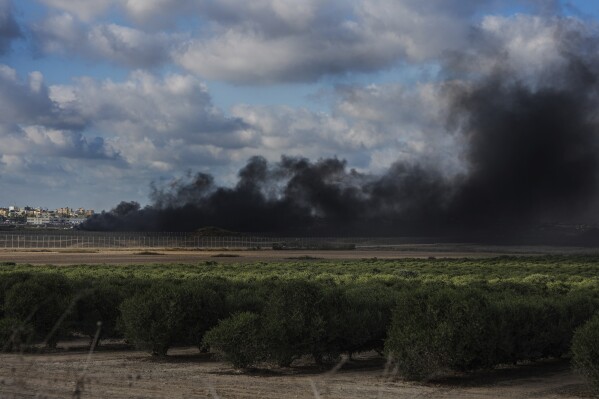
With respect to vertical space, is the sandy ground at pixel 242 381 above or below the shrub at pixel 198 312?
below

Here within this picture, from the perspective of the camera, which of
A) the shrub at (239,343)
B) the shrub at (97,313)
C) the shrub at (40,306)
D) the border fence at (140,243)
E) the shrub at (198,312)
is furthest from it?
the border fence at (140,243)

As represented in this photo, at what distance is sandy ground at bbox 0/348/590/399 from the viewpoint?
13.3 meters

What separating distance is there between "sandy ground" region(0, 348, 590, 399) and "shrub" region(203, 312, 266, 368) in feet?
1.09

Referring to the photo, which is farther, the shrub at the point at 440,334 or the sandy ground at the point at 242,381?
the shrub at the point at 440,334

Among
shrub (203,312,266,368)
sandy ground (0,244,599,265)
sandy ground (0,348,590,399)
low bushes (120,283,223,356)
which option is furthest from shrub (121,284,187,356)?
sandy ground (0,244,599,265)

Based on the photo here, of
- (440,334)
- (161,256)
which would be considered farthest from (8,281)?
(161,256)

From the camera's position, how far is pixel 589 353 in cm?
1373

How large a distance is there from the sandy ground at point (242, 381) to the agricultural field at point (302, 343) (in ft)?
0.14

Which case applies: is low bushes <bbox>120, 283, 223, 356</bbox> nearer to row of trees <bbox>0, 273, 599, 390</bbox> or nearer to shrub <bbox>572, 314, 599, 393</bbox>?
row of trees <bbox>0, 273, 599, 390</bbox>

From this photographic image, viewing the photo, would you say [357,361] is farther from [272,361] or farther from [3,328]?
[3,328]

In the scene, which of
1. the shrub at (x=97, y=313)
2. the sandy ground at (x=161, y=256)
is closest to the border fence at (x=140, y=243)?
the sandy ground at (x=161, y=256)

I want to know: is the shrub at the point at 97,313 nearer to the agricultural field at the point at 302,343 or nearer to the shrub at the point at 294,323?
the agricultural field at the point at 302,343

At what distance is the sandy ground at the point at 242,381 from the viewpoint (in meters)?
13.3

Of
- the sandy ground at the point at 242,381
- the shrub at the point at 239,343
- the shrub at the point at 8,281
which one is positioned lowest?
the sandy ground at the point at 242,381
